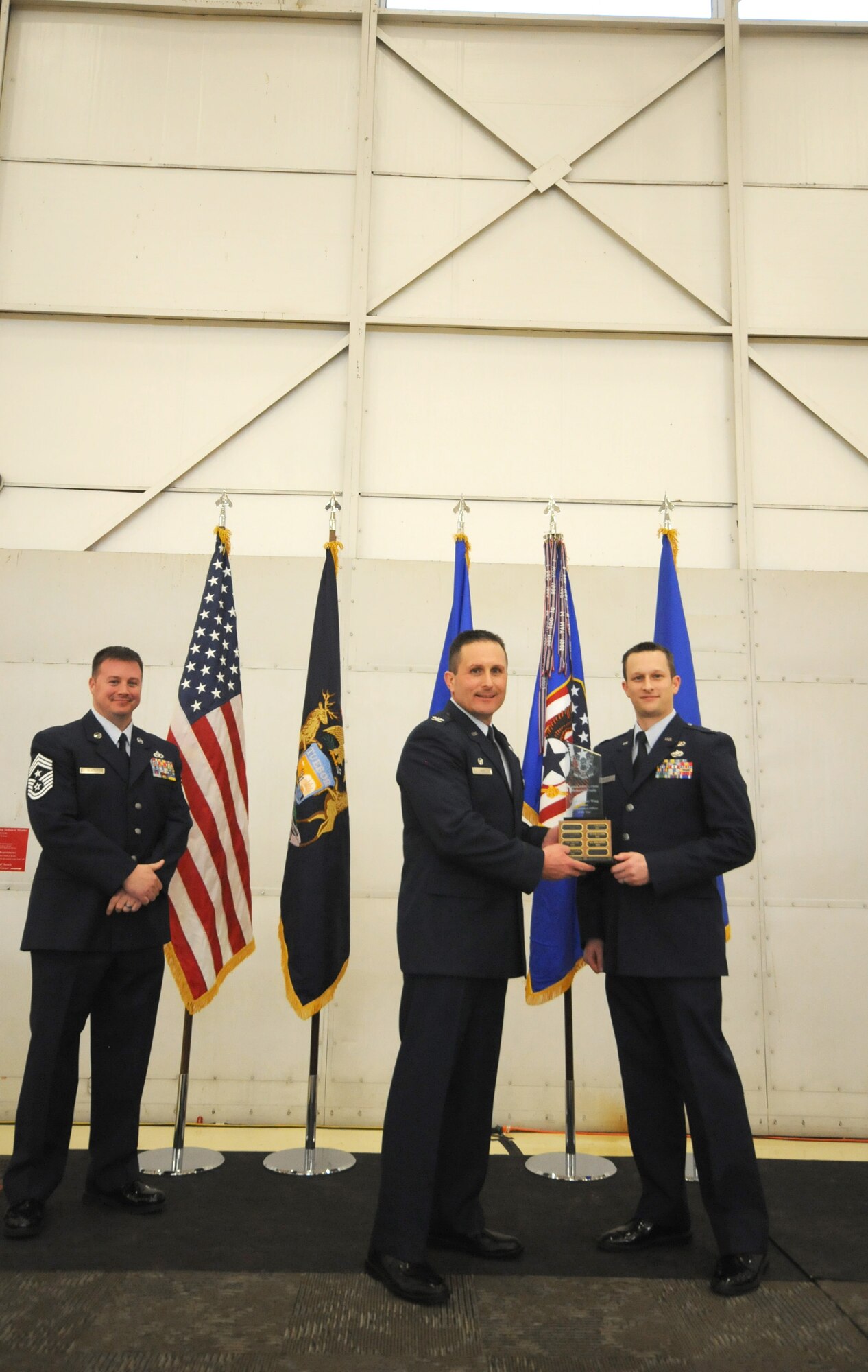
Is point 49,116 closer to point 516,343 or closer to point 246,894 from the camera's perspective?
point 516,343

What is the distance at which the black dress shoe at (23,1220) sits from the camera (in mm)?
2650

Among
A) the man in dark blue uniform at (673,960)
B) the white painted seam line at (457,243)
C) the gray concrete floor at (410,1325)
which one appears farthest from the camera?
the white painted seam line at (457,243)

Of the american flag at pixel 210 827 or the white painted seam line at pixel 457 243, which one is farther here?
the white painted seam line at pixel 457 243

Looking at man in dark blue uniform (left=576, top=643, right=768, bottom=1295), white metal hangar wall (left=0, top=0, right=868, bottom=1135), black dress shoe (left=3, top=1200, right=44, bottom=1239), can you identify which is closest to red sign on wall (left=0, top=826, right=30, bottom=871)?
white metal hangar wall (left=0, top=0, right=868, bottom=1135)

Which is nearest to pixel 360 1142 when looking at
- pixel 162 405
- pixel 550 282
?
pixel 162 405

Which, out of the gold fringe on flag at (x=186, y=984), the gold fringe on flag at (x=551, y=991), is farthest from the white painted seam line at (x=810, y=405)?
the gold fringe on flag at (x=186, y=984)

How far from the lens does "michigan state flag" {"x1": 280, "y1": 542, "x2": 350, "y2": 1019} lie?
12.0 feet

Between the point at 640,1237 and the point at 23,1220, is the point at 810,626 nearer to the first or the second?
the point at 640,1237

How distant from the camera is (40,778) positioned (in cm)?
302

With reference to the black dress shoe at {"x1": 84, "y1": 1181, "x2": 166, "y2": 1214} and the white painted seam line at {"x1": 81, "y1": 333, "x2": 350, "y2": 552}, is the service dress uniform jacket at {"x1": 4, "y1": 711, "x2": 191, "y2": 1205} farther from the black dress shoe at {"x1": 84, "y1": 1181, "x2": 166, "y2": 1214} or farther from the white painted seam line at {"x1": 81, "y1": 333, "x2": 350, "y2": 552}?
the white painted seam line at {"x1": 81, "y1": 333, "x2": 350, "y2": 552}

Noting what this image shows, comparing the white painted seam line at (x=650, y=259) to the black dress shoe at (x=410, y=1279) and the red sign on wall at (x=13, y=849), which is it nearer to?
the red sign on wall at (x=13, y=849)

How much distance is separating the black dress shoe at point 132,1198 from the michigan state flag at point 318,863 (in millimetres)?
789

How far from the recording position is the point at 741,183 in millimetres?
5562

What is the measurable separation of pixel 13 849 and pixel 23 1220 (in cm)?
227
